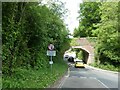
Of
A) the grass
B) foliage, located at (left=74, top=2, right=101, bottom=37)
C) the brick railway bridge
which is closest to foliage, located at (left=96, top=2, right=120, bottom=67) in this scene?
the brick railway bridge

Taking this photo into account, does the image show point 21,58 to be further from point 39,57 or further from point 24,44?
point 39,57

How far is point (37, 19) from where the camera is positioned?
25.0m

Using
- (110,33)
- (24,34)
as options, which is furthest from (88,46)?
(24,34)

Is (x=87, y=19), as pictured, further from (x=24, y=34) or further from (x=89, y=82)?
(x=24, y=34)

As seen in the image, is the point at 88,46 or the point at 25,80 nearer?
the point at 25,80

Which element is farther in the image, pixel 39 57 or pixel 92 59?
pixel 92 59

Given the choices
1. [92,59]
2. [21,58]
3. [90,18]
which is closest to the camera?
[21,58]

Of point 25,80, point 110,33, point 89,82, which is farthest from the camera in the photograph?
point 110,33

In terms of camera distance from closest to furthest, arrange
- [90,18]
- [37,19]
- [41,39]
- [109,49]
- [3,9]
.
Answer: [3,9], [37,19], [41,39], [109,49], [90,18]

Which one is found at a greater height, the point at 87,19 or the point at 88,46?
the point at 87,19

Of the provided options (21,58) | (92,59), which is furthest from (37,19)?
(92,59)

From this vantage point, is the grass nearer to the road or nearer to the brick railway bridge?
the road

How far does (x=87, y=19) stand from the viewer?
74.7m

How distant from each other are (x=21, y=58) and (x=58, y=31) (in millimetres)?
14338
